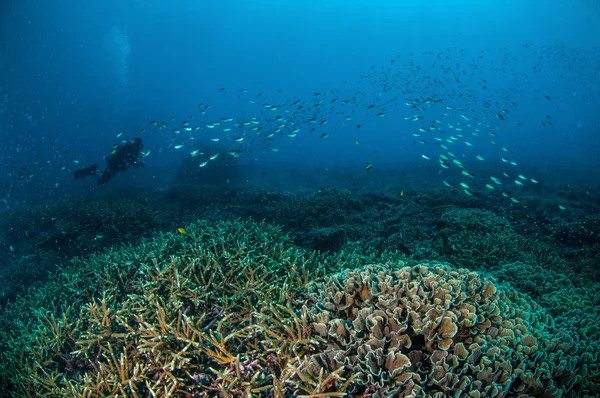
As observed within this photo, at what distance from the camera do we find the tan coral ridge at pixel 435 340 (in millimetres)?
2832

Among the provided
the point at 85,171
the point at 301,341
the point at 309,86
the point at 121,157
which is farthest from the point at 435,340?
the point at 309,86

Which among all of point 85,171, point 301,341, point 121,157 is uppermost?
point 301,341

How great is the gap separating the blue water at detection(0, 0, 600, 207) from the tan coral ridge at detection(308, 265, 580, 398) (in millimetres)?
13774

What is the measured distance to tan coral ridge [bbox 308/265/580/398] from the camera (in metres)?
2.83

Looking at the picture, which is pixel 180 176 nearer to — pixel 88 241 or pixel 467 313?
pixel 88 241

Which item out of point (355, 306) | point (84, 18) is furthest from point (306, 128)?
point (355, 306)

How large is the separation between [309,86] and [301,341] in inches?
7549

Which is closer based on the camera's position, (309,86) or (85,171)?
(85,171)

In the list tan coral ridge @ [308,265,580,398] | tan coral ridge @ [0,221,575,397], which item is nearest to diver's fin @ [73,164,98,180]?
tan coral ridge @ [0,221,575,397]

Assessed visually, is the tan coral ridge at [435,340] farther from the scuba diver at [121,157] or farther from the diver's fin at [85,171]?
the diver's fin at [85,171]

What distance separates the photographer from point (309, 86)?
183 meters

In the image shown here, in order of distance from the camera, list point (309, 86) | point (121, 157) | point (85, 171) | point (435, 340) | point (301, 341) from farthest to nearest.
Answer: point (309, 86)
point (121, 157)
point (85, 171)
point (301, 341)
point (435, 340)

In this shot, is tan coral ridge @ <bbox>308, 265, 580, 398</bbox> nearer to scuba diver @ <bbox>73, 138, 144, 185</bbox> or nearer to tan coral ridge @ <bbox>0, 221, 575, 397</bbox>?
tan coral ridge @ <bbox>0, 221, 575, 397</bbox>

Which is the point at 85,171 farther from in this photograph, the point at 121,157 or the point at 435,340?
the point at 435,340
